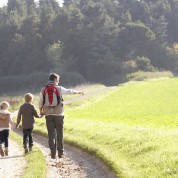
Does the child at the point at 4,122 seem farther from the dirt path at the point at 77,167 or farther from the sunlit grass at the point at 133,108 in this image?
the sunlit grass at the point at 133,108

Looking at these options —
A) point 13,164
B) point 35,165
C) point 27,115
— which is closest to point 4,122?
point 27,115

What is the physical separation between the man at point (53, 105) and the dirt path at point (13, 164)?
1.39m

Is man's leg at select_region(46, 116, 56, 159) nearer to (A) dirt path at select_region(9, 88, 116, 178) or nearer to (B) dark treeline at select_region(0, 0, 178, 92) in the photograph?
(A) dirt path at select_region(9, 88, 116, 178)

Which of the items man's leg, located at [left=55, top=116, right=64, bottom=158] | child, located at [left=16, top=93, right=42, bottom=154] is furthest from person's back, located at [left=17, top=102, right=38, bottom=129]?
man's leg, located at [left=55, top=116, right=64, bottom=158]

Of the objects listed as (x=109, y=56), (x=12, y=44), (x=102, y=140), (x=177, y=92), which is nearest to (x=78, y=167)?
(x=102, y=140)

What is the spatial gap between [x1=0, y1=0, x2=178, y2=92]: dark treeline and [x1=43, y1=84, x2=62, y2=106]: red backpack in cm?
8716

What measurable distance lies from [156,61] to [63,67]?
84.7 feet

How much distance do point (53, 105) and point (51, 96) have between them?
32 centimetres

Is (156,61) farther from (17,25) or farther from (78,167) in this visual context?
(78,167)

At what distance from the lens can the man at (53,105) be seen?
1385 centimetres

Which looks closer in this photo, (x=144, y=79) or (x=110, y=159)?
(x=110, y=159)

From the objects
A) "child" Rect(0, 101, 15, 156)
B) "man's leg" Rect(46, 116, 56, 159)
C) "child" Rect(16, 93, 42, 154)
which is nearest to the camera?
"man's leg" Rect(46, 116, 56, 159)

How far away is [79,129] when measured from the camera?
77.3 ft

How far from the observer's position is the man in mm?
13852
